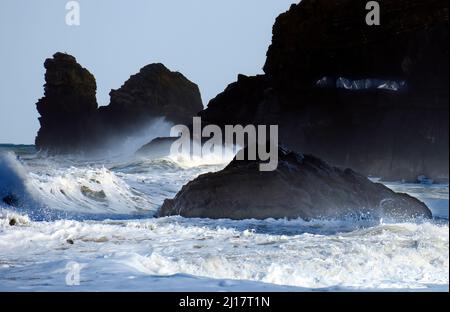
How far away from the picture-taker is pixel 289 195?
1335 cm

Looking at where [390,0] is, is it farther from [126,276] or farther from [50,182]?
[126,276]

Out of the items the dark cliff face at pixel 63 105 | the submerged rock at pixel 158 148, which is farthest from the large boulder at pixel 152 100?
the submerged rock at pixel 158 148

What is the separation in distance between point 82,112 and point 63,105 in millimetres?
1991

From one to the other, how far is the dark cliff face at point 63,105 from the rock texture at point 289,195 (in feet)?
174

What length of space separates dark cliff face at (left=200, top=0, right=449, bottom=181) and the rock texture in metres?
10.9

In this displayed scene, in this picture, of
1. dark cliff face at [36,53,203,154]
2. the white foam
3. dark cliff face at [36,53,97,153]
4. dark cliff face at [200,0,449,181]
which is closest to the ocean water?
the white foam

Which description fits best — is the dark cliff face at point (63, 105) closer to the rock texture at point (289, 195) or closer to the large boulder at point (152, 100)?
the large boulder at point (152, 100)

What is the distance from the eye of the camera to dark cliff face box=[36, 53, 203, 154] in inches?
2579

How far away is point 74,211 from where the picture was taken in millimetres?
16688

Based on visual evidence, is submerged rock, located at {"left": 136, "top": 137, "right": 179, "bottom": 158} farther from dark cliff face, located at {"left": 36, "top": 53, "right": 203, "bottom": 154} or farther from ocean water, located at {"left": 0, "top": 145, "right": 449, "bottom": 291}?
ocean water, located at {"left": 0, "top": 145, "right": 449, "bottom": 291}

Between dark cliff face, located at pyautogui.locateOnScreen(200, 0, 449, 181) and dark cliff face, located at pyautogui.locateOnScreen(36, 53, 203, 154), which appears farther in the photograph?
dark cliff face, located at pyautogui.locateOnScreen(36, 53, 203, 154)

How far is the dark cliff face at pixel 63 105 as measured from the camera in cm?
6650

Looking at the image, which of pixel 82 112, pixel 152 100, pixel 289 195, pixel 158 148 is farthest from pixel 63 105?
pixel 289 195
